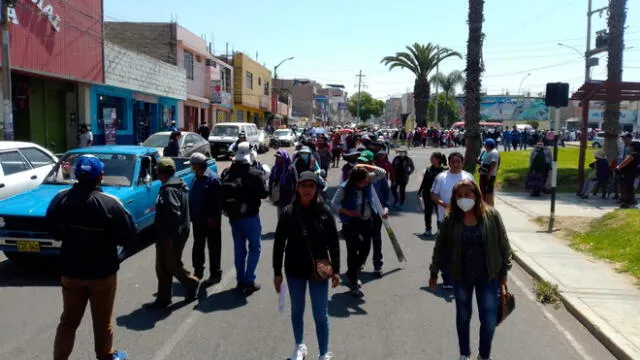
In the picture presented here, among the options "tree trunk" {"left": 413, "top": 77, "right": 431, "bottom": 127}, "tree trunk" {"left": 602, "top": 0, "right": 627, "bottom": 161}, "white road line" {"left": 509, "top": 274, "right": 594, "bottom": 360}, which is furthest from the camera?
"tree trunk" {"left": 413, "top": 77, "right": 431, "bottom": 127}

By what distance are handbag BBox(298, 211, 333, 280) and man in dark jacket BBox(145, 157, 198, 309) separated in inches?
82.3

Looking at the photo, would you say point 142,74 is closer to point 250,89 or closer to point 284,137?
point 284,137

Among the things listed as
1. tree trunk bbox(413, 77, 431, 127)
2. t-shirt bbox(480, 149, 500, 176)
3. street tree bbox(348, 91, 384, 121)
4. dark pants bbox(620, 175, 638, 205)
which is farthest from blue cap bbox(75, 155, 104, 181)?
street tree bbox(348, 91, 384, 121)

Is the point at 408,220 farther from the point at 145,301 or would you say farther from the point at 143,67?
the point at 143,67

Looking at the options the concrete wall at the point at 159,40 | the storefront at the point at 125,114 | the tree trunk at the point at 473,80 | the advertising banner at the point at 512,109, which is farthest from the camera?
the advertising banner at the point at 512,109

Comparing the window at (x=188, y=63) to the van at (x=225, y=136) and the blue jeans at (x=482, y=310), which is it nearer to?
the van at (x=225, y=136)

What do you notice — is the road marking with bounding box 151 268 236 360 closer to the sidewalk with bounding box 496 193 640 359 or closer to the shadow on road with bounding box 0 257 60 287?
the shadow on road with bounding box 0 257 60 287

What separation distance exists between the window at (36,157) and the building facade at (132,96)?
576 inches

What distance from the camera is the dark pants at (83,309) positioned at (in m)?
4.45

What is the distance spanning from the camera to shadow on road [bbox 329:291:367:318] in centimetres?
634

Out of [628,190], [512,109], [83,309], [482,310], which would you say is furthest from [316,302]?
[512,109]

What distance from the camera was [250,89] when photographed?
5691cm

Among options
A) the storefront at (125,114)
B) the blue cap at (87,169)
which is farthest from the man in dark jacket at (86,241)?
the storefront at (125,114)

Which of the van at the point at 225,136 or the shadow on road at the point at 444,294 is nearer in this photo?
the shadow on road at the point at 444,294
